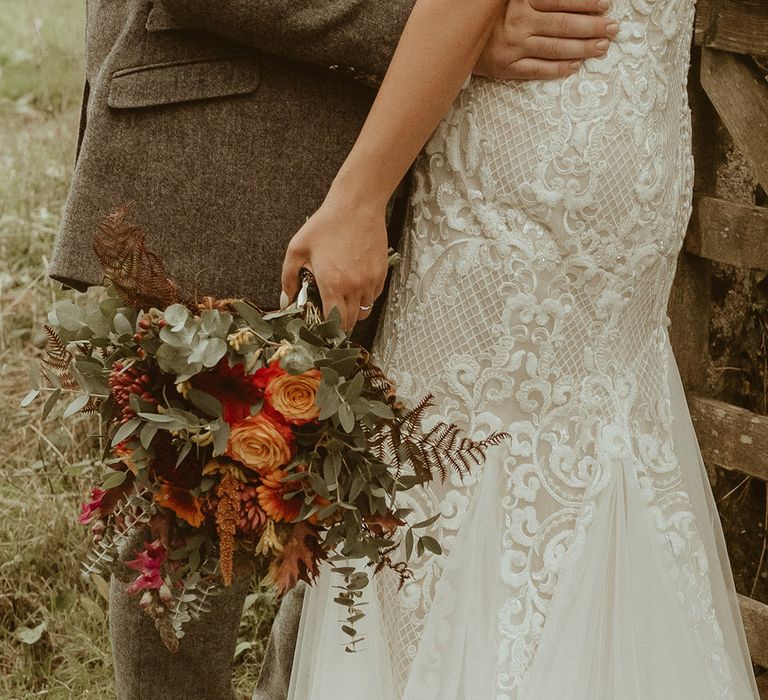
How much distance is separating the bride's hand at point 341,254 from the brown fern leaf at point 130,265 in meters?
0.20

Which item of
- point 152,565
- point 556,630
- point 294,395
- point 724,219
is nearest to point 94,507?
point 152,565

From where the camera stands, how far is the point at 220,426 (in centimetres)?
114

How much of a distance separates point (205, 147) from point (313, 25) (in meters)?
0.24

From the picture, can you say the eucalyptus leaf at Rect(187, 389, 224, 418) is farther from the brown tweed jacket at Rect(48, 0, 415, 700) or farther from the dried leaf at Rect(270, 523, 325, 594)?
the brown tweed jacket at Rect(48, 0, 415, 700)

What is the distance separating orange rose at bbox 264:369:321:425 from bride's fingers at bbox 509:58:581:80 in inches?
21.1

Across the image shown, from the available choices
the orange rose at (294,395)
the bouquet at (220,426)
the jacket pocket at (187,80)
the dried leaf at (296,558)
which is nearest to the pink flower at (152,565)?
the bouquet at (220,426)

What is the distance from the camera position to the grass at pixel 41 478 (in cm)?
250

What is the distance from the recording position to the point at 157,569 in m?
1.24

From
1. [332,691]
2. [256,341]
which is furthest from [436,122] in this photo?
[332,691]

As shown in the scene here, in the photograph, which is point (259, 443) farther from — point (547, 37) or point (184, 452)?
point (547, 37)

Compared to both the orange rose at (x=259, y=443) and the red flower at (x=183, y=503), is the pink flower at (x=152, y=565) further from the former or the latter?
the orange rose at (x=259, y=443)

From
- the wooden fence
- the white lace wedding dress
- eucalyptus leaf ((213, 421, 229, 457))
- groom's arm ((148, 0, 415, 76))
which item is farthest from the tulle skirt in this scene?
the wooden fence

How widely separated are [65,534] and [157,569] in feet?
5.55

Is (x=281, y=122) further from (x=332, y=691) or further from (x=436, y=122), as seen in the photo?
(x=332, y=691)
